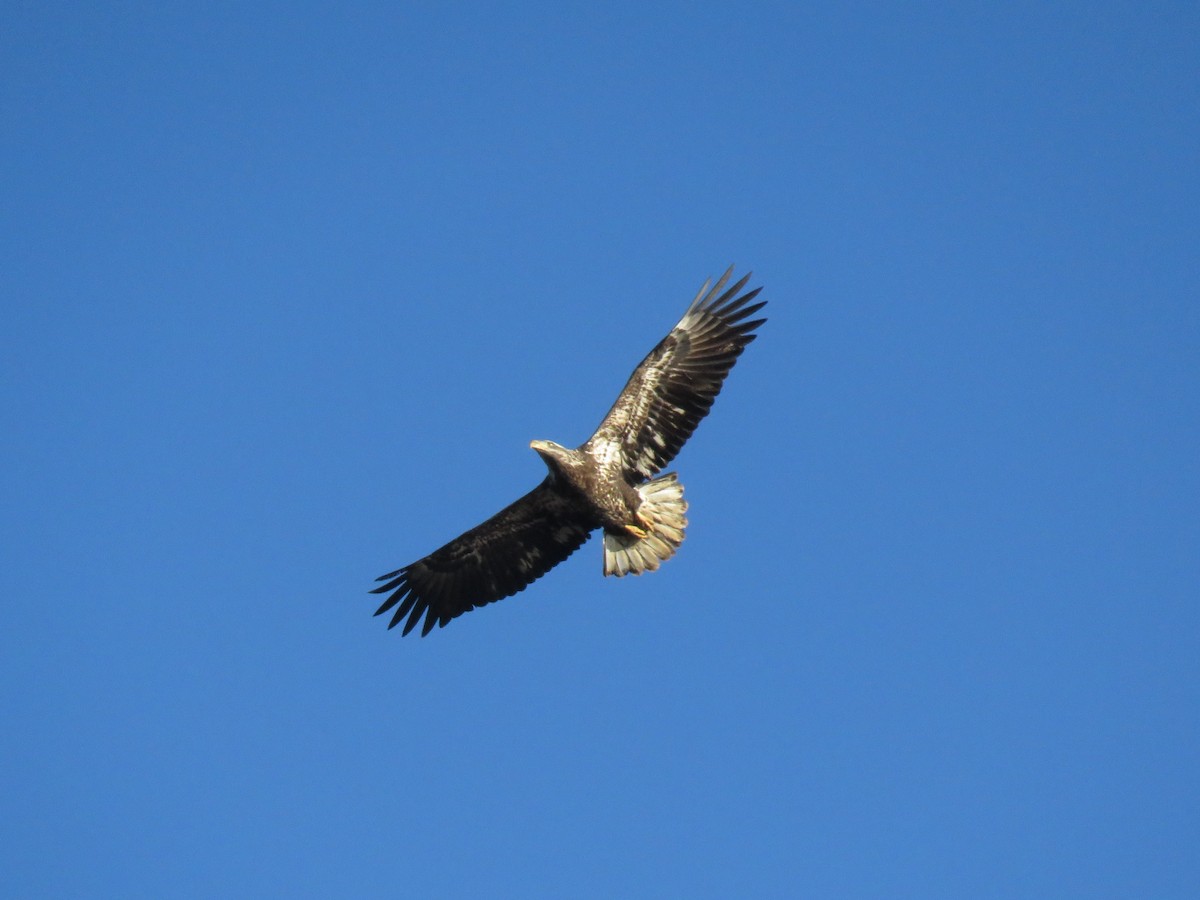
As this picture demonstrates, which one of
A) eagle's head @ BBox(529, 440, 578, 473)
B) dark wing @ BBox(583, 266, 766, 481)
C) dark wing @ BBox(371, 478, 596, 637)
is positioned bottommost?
dark wing @ BBox(371, 478, 596, 637)

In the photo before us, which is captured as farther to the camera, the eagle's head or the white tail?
the white tail

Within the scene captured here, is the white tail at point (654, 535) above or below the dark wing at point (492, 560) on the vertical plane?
above


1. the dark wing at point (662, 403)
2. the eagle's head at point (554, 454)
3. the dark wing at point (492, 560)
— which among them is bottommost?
the dark wing at point (492, 560)

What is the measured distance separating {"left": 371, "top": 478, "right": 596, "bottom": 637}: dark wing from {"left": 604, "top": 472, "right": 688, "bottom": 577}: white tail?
0.44 metres

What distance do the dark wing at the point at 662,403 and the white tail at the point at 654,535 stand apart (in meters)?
0.21

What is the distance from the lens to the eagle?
13984mm

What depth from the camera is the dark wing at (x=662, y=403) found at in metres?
14.1

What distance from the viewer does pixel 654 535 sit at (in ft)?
46.5

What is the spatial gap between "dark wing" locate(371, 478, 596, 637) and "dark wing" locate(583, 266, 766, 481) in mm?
744

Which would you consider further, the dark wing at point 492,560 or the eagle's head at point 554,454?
the dark wing at point 492,560

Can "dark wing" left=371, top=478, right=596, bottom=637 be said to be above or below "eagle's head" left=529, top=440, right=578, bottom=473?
below

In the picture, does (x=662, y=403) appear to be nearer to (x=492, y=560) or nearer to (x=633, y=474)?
(x=633, y=474)

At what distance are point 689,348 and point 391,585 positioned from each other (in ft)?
12.7

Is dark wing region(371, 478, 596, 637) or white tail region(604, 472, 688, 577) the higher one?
white tail region(604, 472, 688, 577)
